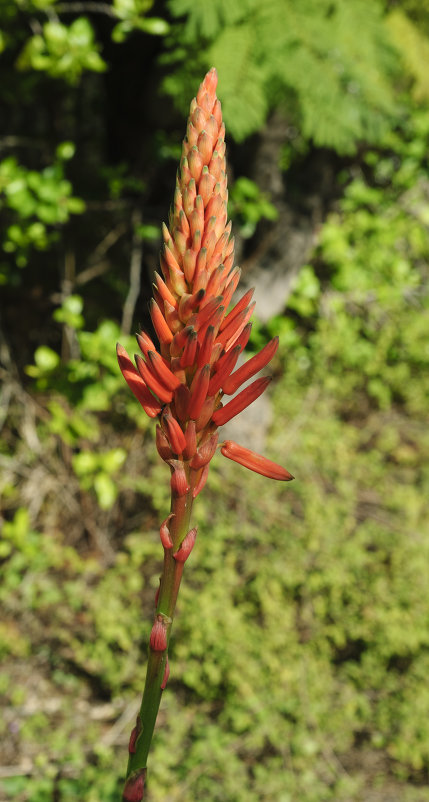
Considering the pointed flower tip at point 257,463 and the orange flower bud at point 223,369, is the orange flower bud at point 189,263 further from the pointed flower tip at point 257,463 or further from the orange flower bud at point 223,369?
the pointed flower tip at point 257,463

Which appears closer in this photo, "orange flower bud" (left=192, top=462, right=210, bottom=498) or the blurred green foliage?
"orange flower bud" (left=192, top=462, right=210, bottom=498)

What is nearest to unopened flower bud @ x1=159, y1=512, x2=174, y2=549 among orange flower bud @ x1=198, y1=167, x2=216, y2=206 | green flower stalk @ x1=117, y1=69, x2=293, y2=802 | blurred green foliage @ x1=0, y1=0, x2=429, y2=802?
green flower stalk @ x1=117, y1=69, x2=293, y2=802

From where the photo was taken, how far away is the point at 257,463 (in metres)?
0.74

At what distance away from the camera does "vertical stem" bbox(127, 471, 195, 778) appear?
0.72 m

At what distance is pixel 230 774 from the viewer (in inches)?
122

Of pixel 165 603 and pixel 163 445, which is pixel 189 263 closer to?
pixel 163 445

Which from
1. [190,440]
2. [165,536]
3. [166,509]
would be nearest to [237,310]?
[190,440]

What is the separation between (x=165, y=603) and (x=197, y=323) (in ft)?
1.13

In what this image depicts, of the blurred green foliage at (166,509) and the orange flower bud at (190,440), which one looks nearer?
the orange flower bud at (190,440)

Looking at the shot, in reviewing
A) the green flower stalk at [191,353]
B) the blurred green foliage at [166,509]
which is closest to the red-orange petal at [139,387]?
the green flower stalk at [191,353]

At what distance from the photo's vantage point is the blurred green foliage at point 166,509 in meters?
2.66

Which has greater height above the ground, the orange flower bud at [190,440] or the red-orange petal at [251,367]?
the red-orange petal at [251,367]

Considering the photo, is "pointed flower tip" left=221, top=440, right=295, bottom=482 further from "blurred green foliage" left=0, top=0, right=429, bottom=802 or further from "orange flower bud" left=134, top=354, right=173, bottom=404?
"blurred green foliage" left=0, top=0, right=429, bottom=802

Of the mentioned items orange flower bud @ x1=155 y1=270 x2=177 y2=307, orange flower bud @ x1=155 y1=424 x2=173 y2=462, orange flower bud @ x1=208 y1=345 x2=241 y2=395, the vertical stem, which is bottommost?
the vertical stem
